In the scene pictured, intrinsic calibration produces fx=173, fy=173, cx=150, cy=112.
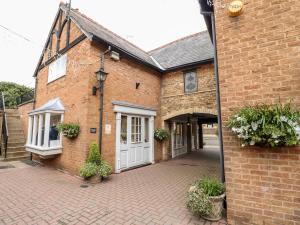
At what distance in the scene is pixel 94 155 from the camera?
538 centimetres

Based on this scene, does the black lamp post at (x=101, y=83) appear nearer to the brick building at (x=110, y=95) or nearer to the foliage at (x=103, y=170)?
the brick building at (x=110, y=95)

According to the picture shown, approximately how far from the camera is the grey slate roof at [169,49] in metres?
7.98

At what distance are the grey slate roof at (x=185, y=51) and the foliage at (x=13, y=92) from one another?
43.1ft

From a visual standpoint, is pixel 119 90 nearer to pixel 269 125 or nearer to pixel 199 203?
pixel 199 203

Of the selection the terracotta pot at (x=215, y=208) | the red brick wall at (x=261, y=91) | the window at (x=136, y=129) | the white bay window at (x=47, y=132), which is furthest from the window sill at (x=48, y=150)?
the red brick wall at (x=261, y=91)

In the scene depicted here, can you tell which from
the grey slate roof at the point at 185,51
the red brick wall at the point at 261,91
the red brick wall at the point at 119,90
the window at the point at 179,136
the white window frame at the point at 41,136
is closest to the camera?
the red brick wall at the point at 261,91

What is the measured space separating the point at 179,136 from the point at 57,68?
26.0 feet

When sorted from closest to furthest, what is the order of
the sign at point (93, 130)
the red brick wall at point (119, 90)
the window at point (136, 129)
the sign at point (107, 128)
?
1. the sign at point (93, 130)
2. the red brick wall at point (119, 90)
3. the sign at point (107, 128)
4. the window at point (136, 129)

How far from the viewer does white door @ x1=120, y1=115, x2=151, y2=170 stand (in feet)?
22.9

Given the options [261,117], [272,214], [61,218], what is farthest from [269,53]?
[61,218]

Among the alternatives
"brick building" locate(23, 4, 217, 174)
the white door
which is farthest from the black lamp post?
the white door

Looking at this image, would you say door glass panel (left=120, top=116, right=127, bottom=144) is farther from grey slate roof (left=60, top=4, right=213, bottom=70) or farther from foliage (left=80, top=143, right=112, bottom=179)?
grey slate roof (left=60, top=4, right=213, bottom=70)

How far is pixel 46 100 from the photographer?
8391 millimetres

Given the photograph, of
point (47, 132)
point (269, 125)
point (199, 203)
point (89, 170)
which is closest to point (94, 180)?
point (89, 170)
